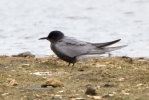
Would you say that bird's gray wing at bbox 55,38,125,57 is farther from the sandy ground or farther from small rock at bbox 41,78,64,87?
small rock at bbox 41,78,64,87

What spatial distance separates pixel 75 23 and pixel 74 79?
27.7 feet

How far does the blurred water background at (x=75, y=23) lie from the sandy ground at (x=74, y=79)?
2518 mm

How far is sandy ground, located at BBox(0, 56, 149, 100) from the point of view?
6688 millimetres

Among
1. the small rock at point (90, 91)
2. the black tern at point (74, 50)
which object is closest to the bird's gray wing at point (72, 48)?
the black tern at point (74, 50)

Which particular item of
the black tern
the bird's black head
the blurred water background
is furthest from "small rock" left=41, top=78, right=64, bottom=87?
Result: the blurred water background

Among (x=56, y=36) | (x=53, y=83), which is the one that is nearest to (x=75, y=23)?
(x=56, y=36)

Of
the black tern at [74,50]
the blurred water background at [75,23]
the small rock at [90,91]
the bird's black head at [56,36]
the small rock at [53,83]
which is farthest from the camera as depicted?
the blurred water background at [75,23]

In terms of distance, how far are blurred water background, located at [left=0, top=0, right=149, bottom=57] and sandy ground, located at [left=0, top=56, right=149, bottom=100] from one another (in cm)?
252

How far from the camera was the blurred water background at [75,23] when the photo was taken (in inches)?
505

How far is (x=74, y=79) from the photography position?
303 inches

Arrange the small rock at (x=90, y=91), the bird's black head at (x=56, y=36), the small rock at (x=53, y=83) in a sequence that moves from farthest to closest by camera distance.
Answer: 1. the bird's black head at (x=56, y=36)
2. the small rock at (x=53, y=83)
3. the small rock at (x=90, y=91)

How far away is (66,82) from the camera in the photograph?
7.52 metres

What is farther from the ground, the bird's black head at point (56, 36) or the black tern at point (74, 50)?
the bird's black head at point (56, 36)

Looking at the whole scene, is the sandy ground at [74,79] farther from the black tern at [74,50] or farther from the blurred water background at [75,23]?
the blurred water background at [75,23]
